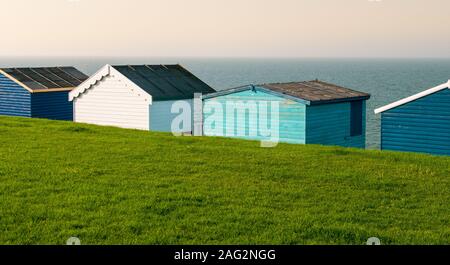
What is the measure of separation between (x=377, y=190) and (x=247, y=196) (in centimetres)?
285

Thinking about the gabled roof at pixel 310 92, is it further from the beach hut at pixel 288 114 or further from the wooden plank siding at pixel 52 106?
the wooden plank siding at pixel 52 106

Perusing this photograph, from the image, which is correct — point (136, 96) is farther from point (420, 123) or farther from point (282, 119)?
point (420, 123)

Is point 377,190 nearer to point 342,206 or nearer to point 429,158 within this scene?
point 342,206

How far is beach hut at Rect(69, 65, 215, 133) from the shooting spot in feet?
93.7

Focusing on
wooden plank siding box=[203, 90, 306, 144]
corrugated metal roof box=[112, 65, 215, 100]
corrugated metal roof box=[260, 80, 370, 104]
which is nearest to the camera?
wooden plank siding box=[203, 90, 306, 144]

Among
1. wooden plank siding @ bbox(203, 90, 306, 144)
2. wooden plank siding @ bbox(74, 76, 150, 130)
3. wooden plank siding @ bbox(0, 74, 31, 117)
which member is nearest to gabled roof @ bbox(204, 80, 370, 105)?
wooden plank siding @ bbox(203, 90, 306, 144)

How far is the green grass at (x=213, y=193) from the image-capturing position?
11.1 metres

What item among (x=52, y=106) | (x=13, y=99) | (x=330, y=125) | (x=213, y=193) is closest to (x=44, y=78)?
(x=52, y=106)

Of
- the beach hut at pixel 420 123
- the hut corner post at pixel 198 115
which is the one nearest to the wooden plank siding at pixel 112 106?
the hut corner post at pixel 198 115

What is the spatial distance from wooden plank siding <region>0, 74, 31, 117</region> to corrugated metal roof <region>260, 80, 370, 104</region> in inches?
491

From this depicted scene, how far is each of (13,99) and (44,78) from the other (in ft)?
6.39

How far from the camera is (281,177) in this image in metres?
15.6

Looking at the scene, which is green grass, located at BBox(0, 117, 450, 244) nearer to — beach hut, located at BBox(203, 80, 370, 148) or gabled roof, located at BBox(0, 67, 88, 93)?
beach hut, located at BBox(203, 80, 370, 148)
